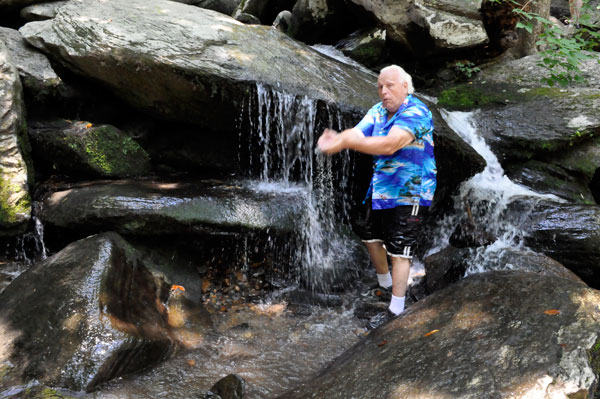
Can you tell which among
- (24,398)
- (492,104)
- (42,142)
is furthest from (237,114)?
(492,104)

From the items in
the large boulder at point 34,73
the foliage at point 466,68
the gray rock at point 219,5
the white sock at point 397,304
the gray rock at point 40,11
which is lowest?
the white sock at point 397,304

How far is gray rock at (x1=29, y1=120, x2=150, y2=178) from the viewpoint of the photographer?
5246 mm

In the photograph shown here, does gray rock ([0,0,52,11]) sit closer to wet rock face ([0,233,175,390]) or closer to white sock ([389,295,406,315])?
wet rock face ([0,233,175,390])

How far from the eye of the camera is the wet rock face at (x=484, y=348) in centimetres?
217

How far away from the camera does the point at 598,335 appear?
229 centimetres

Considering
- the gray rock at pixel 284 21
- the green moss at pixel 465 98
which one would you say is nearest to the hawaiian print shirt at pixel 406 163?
the green moss at pixel 465 98

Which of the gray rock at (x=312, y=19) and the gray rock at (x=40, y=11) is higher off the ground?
the gray rock at (x=312, y=19)

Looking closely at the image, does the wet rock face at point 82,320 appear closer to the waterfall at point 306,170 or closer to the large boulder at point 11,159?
the large boulder at point 11,159

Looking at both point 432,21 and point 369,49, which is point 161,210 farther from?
point 432,21

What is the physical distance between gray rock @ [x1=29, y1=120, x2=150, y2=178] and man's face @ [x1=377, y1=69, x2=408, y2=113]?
138 inches

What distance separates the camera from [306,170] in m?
5.67

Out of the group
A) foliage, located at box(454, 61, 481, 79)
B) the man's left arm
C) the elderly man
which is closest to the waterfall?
the elderly man

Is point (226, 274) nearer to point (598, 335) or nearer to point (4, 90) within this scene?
point (4, 90)

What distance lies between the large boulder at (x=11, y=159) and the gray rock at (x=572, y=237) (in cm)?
572
